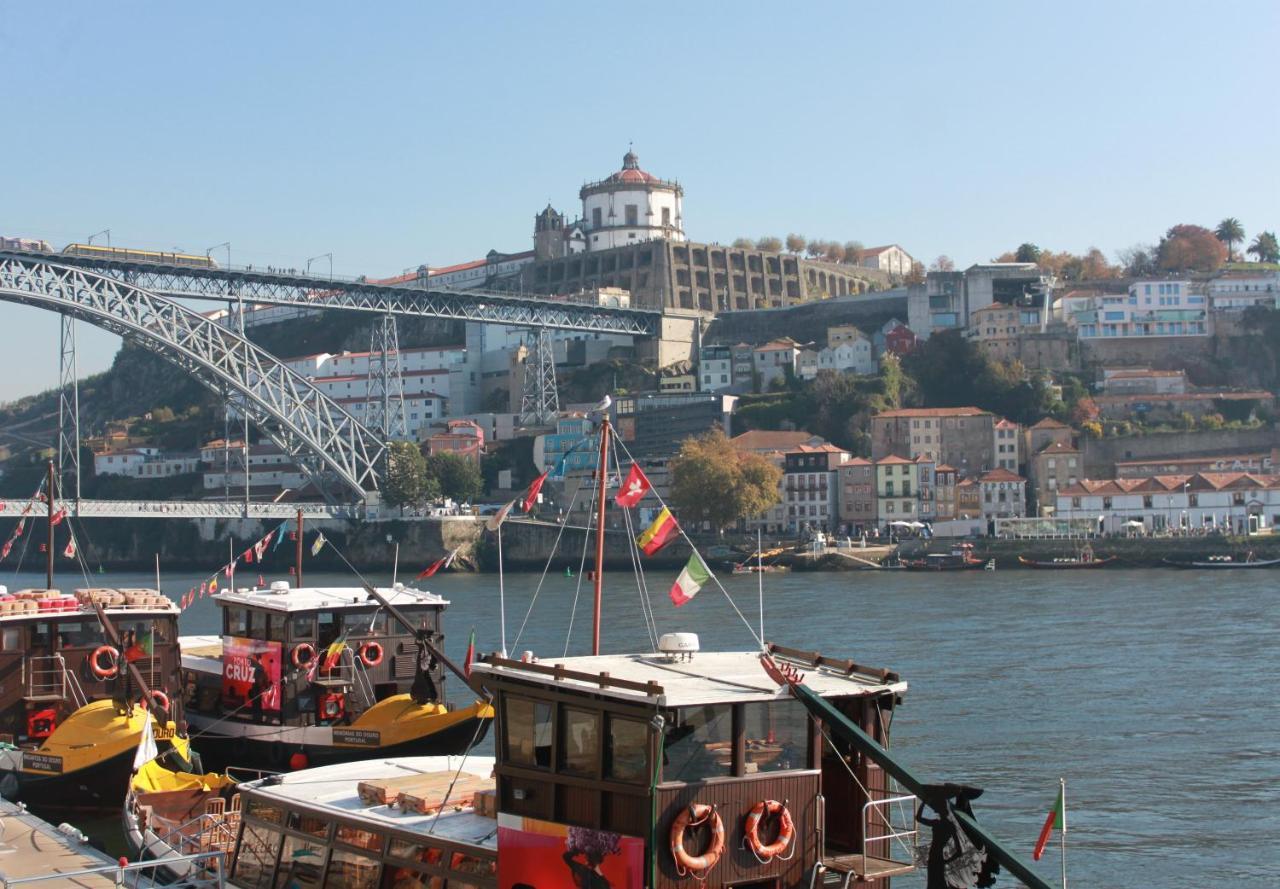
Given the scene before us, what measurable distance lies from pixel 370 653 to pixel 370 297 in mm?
50366

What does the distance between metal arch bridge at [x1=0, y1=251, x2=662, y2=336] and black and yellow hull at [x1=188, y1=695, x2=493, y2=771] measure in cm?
3914

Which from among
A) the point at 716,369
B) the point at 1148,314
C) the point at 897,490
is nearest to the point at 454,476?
the point at 716,369

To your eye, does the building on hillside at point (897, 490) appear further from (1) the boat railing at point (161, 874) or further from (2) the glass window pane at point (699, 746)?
(2) the glass window pane at point (699, 746)

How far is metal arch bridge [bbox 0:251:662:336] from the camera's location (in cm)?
5669

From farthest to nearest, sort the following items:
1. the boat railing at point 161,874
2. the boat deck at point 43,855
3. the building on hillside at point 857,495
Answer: the building on hillside at point 857,495, the boat deck at point 43,855, the boat railing at point 161,874

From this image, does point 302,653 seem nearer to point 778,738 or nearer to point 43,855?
point 43,855

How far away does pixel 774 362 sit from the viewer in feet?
242

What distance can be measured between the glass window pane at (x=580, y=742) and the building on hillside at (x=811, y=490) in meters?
52.4

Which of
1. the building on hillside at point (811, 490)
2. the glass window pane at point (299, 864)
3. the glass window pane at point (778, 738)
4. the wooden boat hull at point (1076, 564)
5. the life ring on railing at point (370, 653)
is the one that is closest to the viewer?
the glass window pane at point (778, 738)

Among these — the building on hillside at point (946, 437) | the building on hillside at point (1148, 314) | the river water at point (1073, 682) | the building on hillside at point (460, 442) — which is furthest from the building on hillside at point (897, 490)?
the building on hillside at point (460, 442)

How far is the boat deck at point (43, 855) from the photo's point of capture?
10094 millimetres

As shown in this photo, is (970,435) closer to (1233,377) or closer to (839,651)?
(1233,377)

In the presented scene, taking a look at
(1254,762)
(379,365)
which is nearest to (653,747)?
(1254,762)

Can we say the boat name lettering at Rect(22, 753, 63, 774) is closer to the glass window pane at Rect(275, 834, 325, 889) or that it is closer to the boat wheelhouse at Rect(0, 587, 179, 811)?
the boat wheelhouse at Rect(0, 587, 179, 811)
